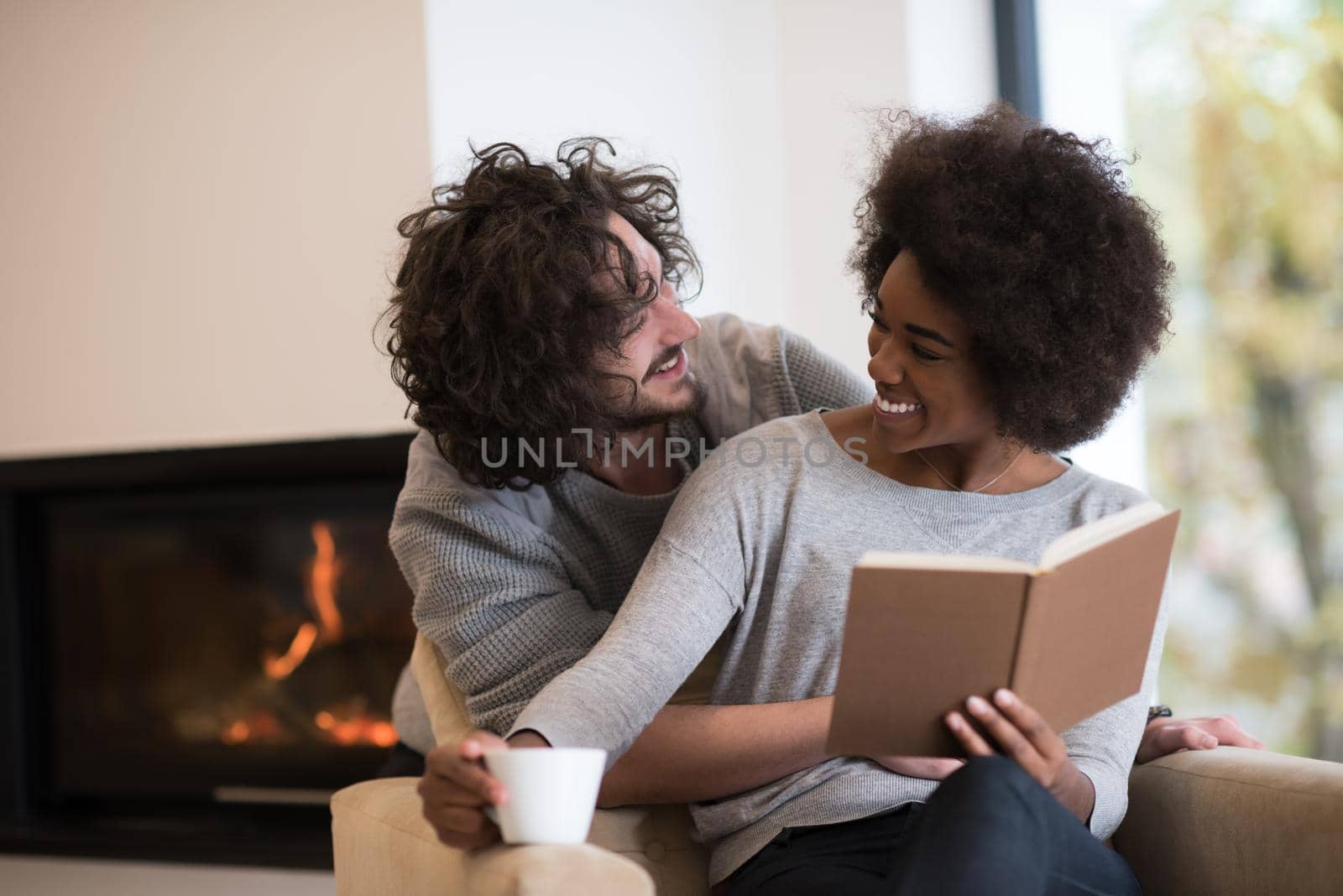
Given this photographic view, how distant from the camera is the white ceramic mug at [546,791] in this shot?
0.97 m

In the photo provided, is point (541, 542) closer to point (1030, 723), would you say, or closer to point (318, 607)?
point (1030, 723)

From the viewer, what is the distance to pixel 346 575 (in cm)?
256

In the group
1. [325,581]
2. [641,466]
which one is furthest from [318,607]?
[641,466]

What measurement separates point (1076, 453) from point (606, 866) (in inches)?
76.2

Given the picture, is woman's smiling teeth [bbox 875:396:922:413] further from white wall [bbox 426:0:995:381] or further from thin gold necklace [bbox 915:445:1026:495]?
white wall [bbox 426:0:995:381]

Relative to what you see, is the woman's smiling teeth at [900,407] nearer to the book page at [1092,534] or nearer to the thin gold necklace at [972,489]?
the thin gold necklace at [972,489]

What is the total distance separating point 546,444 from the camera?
1.45m

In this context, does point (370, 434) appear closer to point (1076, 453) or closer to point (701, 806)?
point (701, 806)

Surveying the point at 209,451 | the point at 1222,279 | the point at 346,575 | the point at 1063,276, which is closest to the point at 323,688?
the point at 346,575

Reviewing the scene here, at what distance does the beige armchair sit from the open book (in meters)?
0.29

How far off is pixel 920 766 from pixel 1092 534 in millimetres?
372

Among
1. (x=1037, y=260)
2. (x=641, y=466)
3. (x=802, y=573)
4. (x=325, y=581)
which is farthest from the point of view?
(x=325, y=581)

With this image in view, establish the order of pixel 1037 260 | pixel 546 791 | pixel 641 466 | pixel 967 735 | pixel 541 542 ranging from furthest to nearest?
pixel 641 466, pixel 541 542, pixel 1037 260, pixel 967 735, pixel 546 791

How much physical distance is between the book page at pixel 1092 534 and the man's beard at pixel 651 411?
57 cm
